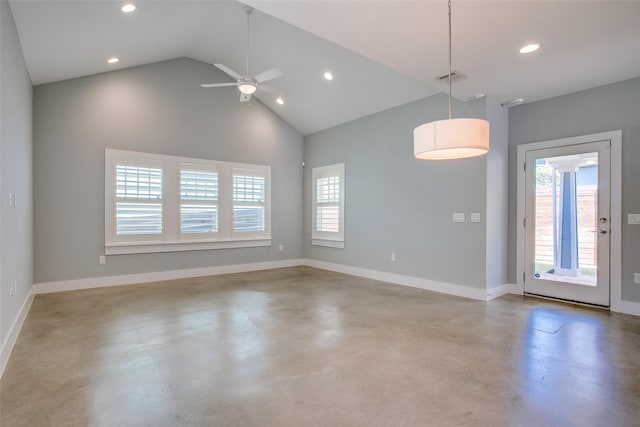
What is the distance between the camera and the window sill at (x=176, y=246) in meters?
5.32

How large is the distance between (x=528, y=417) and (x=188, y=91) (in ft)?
21.2

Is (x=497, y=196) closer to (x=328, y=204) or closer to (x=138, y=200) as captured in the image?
(x=328, y=204)

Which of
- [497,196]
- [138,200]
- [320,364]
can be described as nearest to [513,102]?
[497,196]

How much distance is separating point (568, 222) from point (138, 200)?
21.1ft

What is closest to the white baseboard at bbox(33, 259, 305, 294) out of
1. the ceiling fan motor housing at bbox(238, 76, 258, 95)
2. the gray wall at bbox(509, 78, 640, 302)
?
the ceiling fan motor housing at bbox(238, 76, 258, 95)

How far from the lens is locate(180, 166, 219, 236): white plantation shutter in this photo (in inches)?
235

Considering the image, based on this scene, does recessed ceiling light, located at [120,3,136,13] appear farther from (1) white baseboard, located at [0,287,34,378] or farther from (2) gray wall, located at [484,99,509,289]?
(2) gray wall, located at [484,99,509,289]

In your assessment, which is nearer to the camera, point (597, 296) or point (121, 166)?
point (597, 296)

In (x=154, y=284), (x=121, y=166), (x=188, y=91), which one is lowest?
(x=154, y=284)

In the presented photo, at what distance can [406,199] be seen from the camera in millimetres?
5504

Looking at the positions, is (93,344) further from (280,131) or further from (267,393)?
(280,131)

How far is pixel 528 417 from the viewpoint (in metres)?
1.89

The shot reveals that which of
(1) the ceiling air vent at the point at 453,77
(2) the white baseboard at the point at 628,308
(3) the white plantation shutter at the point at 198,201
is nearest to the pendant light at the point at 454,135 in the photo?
(1) the ceiling air vent at the point at 453,77

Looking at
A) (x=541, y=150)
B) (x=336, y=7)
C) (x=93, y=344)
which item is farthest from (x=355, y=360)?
(x=541, y=150)
